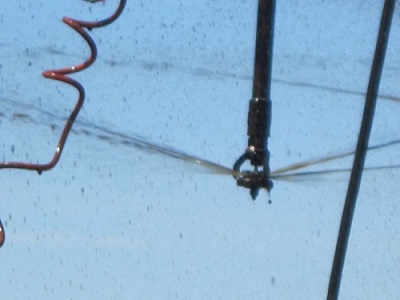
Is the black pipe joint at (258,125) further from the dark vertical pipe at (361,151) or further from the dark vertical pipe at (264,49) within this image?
the dark vertical pipe at (361,151)

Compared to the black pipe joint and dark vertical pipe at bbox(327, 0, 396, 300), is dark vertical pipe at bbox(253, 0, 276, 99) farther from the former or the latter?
dark vertical pipe at bbox(327, 0, 396, 300)

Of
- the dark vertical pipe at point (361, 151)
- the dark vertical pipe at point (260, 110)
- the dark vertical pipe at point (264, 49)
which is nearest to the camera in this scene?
the dark vertical pipe at point (260, 110)

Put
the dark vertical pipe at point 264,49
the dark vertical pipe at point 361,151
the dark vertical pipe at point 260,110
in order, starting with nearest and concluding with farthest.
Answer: the dark vertical pipe at point 260,110 → the dark vertical pipe at point 264,49 → the dark vertical pipe at point 361,151

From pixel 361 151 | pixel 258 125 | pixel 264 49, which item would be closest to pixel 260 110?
pixel 258 125

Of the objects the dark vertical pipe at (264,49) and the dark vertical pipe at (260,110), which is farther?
the dark vertical pipe at (264,49)

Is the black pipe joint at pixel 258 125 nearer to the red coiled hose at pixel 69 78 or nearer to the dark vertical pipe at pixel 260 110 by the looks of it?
the dark vertical pipe at pixel 260 110

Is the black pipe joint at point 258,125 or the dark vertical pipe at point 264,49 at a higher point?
the dark vertical pipe at point 264,49

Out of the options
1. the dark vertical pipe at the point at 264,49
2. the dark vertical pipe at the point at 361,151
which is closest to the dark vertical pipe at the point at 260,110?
the dark vertical pipe at the point at 264,49

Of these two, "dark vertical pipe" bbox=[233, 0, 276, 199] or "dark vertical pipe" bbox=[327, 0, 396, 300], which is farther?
"dark vertical pipe" bbox=[327, 0, 396, 300]

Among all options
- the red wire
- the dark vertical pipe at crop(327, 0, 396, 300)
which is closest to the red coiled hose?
the red wire
